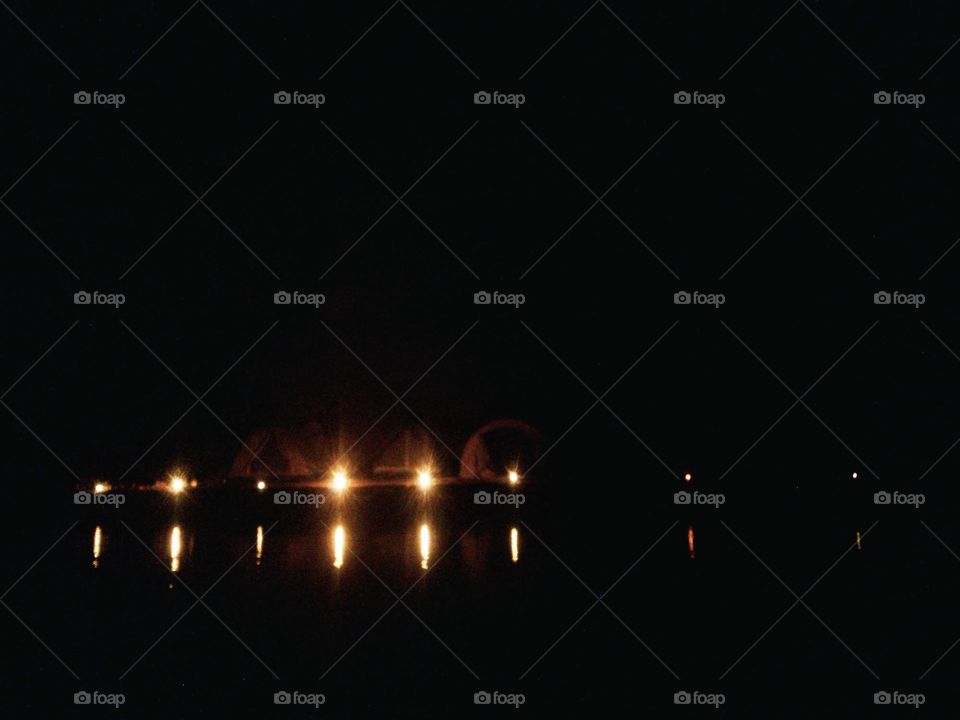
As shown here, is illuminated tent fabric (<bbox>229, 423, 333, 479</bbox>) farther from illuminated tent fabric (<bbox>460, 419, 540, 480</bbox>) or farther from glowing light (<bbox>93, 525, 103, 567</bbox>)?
illuminated tent fabric (<bbox>460, 419, 540, 480</bbox>)

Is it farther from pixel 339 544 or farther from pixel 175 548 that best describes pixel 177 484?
pixel 339 544

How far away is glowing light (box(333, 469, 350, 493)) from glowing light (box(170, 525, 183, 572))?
5.81 ft

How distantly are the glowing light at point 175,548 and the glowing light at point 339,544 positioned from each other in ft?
4.20

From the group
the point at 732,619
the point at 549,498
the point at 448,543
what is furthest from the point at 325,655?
the point at 549,498

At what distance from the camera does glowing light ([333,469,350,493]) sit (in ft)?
27.3

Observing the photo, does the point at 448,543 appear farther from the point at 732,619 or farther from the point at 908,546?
the point at 908,546

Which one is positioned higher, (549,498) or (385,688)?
(549,498)

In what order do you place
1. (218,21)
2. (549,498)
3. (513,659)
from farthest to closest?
(549,498), (218,21), (513,659)

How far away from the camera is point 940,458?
6559mm

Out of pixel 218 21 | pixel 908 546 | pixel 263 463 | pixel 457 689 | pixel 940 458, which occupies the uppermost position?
pixel 218 21

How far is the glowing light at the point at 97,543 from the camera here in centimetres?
640

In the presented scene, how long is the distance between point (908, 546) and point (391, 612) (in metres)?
5.13

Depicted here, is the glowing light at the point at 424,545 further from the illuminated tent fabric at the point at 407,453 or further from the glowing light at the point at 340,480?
the illuminated tent fabric at the point at 407,453

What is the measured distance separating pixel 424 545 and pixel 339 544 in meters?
0.83
